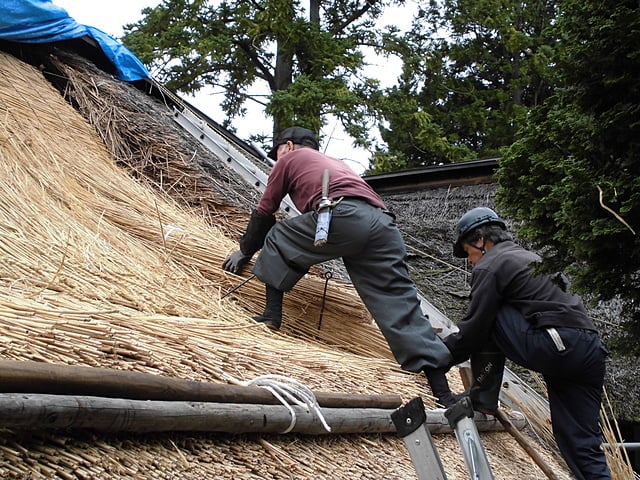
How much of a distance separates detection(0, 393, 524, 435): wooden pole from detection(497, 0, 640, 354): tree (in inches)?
29.7

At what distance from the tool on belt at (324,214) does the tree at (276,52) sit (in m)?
6.45

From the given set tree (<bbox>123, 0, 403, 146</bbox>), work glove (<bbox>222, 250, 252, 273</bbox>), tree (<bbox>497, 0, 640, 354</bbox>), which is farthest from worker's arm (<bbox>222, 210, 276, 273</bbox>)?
tree (<bbox>123, 0, 403, 146</bbox>)

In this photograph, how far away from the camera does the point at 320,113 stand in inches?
375

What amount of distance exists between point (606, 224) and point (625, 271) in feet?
0.55

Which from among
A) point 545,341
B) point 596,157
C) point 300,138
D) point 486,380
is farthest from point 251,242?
point 596,157

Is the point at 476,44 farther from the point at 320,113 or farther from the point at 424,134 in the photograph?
the point at 320,113

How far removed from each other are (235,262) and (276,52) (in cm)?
832

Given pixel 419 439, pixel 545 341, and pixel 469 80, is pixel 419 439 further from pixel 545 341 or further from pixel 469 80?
pixel 469 80

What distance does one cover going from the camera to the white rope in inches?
80.0

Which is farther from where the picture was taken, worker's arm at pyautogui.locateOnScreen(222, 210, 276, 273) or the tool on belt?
worker's arm at pyautogui.locateOnScreen(222, 210, 276, 273)

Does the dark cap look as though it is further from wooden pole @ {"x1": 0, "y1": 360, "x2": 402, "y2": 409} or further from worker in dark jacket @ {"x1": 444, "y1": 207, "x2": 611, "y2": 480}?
wooden pole @ {"x1": 0, "y1": 360, "x2": 402, "y2": 409}

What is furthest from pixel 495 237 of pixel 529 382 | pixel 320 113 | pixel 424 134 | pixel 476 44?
pixel 476 44

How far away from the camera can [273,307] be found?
115 inches

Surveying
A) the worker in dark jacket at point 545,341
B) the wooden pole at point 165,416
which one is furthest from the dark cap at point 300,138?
the wooden pole at point 165,416
